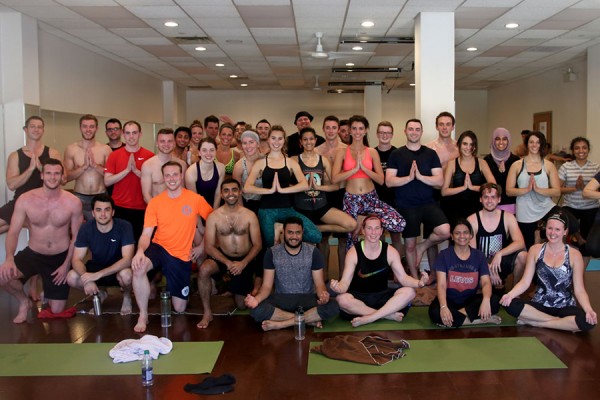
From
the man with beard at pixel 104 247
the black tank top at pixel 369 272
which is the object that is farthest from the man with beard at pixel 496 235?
the man with beard at pixel 104 247

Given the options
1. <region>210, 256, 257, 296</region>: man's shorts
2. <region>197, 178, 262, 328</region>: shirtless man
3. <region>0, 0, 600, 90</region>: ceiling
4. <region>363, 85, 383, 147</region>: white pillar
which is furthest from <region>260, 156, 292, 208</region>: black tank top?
<region>363, 85, 383, 147</region>: white pillar

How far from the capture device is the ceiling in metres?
6.66

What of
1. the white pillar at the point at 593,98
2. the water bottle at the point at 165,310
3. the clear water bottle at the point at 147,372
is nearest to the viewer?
the clear water bottle at the point at 147,372

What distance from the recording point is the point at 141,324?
470 centimetres

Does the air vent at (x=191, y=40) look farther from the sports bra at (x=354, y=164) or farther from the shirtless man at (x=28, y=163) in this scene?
the sports bra at (x=354, y=164)

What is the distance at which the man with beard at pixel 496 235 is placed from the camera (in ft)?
16.8

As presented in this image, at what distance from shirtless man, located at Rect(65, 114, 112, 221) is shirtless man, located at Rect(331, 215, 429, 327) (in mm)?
2778

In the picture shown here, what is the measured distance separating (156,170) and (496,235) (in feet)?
10.5

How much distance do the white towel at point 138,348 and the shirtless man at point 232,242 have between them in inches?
33.5

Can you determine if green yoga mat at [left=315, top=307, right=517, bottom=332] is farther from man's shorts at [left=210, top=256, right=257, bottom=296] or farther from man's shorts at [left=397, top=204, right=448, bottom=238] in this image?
man's shorts at [left=397, top=204, right=448, bottom=238]

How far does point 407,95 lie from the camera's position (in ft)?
56.0

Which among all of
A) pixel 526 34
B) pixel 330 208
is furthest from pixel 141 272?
pixel 526 34

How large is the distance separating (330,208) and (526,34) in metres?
4.77

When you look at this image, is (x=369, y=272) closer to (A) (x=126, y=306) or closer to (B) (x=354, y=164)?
(B) (x=354, y=164)
